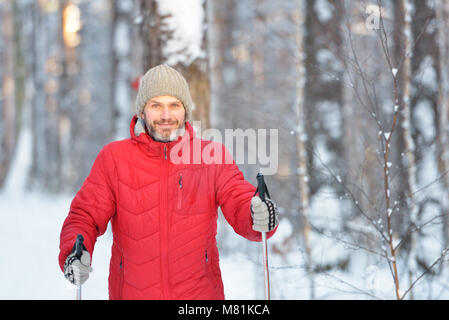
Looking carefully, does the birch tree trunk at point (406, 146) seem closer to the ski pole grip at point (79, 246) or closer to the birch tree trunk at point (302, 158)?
the birch tree trunk at point (302, 158)

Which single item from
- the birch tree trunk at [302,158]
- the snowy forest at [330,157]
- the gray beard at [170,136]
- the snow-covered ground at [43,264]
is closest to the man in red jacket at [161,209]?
the gray beard at [170,136]

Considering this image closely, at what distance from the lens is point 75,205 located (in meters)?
2.70


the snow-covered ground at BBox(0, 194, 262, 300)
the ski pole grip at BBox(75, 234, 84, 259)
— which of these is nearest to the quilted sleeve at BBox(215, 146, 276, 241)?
the ski pole grip at BBox(75, 234, 84, 259)

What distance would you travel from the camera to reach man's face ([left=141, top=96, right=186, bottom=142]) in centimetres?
279

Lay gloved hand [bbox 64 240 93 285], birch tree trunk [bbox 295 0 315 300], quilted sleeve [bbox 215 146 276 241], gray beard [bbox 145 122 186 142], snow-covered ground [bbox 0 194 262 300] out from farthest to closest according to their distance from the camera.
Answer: snow-covered ground [bbox 0 194 262 300]
birch tree trunk [bbox 295 0 315 300]
gray beard [bbox 145 122 186 142]
quilted sleeve [bbox 215 146 276 241]
gloved hand [bbox 64 240 93 285]

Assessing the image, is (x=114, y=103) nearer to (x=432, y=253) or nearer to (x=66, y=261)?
(x=432, y=253)

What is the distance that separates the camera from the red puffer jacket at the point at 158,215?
262cm

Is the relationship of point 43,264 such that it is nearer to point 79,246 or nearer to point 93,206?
point 93,206

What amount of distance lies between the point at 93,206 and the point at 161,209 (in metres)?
0.37

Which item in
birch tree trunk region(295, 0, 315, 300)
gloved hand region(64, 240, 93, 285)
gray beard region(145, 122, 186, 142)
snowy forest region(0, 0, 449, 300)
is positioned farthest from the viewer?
birch tree trunk region(295, 0, 315, 300)

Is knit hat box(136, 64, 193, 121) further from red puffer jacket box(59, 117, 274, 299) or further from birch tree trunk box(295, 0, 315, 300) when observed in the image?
birch tree trunk box(295, 0, 315, 300)

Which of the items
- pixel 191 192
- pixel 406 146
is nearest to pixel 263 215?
pixel 191 192
